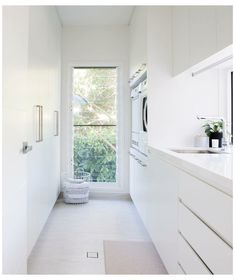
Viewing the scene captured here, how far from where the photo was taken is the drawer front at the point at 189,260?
4.14 ft

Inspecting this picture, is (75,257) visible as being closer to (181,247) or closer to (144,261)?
(144,261)

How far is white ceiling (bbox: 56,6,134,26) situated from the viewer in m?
3.55

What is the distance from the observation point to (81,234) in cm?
275

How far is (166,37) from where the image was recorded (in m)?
2.72

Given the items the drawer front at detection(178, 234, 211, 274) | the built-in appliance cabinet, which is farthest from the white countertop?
the drawer front at detection(178, 234, 211, 274)

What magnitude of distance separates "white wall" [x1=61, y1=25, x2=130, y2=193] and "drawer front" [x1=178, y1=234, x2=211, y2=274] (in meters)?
2.72

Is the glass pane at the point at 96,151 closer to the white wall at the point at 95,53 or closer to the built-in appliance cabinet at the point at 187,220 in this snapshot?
the white wall at the point at 95,53

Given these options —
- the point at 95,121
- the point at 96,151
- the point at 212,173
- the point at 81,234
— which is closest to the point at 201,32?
the point at 212,173

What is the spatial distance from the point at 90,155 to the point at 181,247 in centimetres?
290

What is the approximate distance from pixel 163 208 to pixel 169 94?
1230mm

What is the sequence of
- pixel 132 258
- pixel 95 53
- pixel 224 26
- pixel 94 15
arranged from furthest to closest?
1. pixel 95 53
2. pixel 94 15
3. pixel 132 258
4. pixel 224 26

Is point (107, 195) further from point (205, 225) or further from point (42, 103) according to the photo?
point (205, 225)

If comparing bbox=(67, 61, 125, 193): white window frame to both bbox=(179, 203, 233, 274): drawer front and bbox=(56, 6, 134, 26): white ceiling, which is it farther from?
bbox=(179, 203, 233, 274): drawer front

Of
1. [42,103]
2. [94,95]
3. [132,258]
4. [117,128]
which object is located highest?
[94,95]
